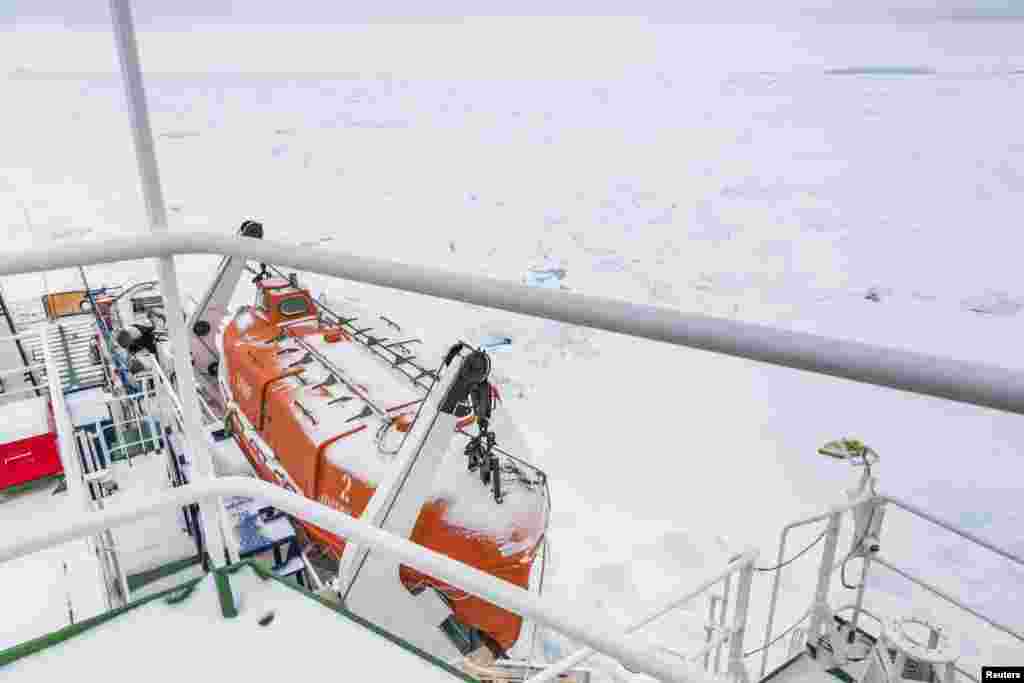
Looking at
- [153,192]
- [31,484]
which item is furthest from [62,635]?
[31,484]

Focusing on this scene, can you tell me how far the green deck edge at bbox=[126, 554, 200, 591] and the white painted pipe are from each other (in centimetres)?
306

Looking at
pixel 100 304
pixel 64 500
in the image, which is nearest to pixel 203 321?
pixel 100 304

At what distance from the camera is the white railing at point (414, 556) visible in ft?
3.04

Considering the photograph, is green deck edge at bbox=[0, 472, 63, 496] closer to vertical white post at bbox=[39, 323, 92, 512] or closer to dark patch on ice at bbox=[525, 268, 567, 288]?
vertical white post at bbox=[39, 323, 92, 512]

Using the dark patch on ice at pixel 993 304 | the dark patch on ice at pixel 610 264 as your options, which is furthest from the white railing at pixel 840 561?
the dark patch on ice at pixel 993 304

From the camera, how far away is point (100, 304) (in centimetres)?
812

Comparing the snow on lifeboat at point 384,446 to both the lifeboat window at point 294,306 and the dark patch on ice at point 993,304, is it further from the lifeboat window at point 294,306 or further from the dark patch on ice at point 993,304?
the dark patch on ice at point 993,304

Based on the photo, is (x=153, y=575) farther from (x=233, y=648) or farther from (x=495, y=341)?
(x=495, y=341)

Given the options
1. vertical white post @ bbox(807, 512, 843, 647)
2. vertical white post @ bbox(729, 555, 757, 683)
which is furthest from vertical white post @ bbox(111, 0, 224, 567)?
vertical white post @ bbox(807, 512, 843, 647)

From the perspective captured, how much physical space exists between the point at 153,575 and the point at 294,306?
3.92 meters

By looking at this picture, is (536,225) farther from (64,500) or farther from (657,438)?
A: (64,500)

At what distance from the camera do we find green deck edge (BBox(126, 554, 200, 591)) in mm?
3486

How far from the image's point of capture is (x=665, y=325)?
2.09ft

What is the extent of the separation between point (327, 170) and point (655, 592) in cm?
3713
